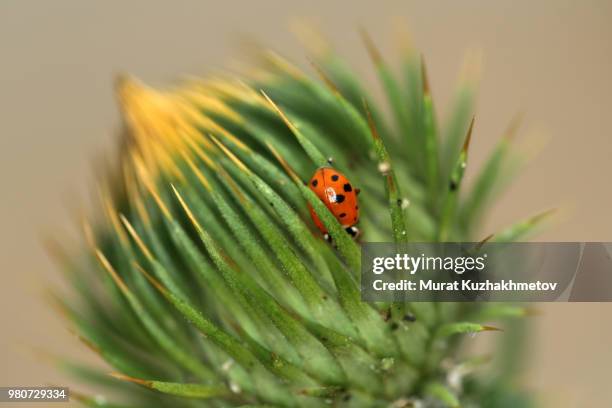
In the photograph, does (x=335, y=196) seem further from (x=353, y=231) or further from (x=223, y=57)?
(x=223, y=57)

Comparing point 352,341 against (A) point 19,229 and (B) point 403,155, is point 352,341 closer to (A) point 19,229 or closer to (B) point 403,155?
(B) point 403,155

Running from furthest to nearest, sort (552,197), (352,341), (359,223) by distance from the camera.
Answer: (552,197) < (359,223) < (352,341)

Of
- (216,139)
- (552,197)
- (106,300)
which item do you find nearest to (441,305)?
(216,139)

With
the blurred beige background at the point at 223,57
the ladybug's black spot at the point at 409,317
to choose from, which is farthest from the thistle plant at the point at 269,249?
the blurred beige background at the point at 223,57

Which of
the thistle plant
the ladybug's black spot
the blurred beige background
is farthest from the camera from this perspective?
the blurred beige background

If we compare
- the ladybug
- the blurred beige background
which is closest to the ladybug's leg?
the ladybug

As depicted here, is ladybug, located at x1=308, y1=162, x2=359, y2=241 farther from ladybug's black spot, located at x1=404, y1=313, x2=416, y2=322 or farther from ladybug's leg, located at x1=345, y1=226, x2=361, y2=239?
ladybug's black spot, located at x1=404, y1=313, x2=416, y2=322
